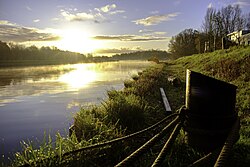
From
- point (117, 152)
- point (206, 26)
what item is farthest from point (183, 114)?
point (206, 26)

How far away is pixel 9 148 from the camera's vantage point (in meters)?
6.13

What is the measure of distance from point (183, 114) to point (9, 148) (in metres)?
5.16

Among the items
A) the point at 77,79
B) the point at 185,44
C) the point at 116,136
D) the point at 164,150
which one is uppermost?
the point at 185,44

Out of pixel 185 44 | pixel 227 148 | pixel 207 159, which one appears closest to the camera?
pixel 227 148

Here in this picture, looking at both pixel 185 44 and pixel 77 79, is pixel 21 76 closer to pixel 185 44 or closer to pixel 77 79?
pixel 77 79

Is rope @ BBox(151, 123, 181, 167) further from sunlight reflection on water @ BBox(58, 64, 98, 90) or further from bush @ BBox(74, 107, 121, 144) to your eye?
sunlight reflection on water @ BBox(58, 64, 98, 90)

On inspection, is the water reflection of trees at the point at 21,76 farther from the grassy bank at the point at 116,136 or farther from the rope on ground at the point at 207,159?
the rope on ground at the point at 207,159

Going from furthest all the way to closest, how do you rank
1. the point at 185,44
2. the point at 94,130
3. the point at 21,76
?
the point at 185,44
the point at 21,76
the point at 94,130

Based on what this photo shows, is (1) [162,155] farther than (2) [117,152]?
A: No

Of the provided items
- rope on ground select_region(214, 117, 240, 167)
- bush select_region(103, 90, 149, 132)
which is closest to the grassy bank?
bush select_region(103, 90, 149, 132)

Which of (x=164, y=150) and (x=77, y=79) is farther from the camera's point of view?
(x=77, y=79)

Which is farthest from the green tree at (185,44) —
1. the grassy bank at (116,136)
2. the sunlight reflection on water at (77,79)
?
the grassy bank at (116,136)

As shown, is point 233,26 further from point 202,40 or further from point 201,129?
point 201,129

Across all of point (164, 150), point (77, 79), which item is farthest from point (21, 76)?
point (164, 150)
